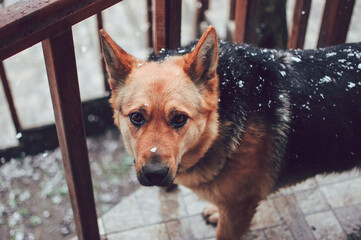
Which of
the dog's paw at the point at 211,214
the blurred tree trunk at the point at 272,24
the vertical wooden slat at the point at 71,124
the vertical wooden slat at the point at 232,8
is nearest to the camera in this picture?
the vertical wooden slat at the point at 71,124

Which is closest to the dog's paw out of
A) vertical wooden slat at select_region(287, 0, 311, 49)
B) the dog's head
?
the dog's head

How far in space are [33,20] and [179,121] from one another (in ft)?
3.50

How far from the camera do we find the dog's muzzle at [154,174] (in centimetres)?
216

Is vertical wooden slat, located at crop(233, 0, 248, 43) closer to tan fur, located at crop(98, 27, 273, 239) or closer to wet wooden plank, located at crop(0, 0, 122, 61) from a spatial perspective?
tan fur, located at crop(98, 27, 273, 239)

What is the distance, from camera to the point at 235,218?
2.87 metres

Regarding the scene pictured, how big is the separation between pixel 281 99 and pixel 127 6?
554 centimetres

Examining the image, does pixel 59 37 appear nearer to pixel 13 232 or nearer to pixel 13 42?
pixel 13 42

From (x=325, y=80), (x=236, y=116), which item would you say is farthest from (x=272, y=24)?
(x=236, y=116)

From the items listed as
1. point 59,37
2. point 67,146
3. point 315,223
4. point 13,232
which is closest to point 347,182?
point 315,223

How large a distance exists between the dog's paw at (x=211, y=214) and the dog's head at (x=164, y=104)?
107 cm

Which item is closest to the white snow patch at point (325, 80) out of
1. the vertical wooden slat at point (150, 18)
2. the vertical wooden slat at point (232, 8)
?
the vertical wooden slat at point (150, 18)

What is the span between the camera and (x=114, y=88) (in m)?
2.45

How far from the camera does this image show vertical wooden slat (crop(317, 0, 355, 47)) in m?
3.17

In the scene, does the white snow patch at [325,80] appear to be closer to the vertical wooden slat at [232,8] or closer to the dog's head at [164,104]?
the dog's head at [164,104]
